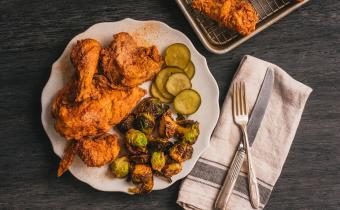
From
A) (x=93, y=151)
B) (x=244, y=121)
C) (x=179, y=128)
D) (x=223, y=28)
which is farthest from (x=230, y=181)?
(x=223, y=28)

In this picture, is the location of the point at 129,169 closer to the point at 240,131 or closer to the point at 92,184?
the point at 92,184

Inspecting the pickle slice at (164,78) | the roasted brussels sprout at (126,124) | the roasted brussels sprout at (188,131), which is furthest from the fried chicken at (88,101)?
the roasted brussels sprout at (188,131)

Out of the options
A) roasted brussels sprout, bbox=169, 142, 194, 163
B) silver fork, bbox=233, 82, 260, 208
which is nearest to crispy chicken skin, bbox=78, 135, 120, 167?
roasted brussels sprout, bbox=169, 142, 194, 163

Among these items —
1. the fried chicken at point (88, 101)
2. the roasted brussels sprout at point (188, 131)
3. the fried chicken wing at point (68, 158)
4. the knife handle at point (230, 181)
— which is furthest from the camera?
the knife handle at point (230, 181)

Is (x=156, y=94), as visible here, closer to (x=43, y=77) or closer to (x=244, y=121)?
(x=244, y=121)

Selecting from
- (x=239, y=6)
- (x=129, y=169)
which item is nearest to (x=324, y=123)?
(x=239, y=6)

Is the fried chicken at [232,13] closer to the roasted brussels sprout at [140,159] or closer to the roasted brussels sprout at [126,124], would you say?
the roasted brussels sprout at [126,124]
